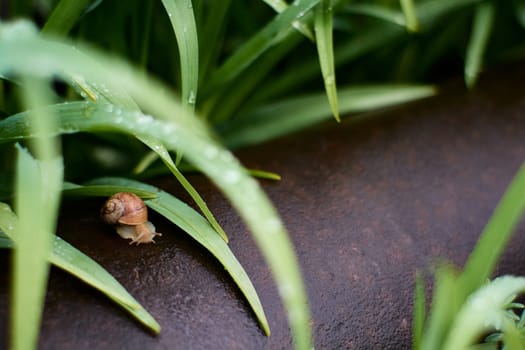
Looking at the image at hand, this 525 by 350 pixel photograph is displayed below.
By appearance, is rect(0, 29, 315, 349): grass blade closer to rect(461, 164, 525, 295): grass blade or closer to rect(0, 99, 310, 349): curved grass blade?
rect(0, 99, 310, 349): curved grass blade

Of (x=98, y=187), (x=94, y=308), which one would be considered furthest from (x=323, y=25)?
(x=94, y=308)

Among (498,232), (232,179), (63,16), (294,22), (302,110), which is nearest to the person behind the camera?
(232,179)

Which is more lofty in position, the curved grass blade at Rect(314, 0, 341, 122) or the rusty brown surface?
the curved grass blade at Rect(314, 0, 341, 122)

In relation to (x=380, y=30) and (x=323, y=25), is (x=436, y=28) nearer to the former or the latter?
(x=380, y=30)

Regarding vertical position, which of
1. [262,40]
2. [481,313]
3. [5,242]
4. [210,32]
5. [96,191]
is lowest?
[481,313]

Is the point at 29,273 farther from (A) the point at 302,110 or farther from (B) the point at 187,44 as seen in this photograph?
(A) the point at 302,110

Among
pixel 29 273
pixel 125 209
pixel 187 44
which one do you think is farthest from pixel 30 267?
pixel 187 44

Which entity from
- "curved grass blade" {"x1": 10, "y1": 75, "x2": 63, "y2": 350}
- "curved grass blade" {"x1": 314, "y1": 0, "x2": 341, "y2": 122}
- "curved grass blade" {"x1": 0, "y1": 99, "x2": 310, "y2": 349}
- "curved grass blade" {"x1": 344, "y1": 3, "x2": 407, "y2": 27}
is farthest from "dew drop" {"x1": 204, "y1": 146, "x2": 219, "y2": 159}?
"curved grass blade" {"x1": 344, "y1": 3, "x2": 407, "y2": 27}
